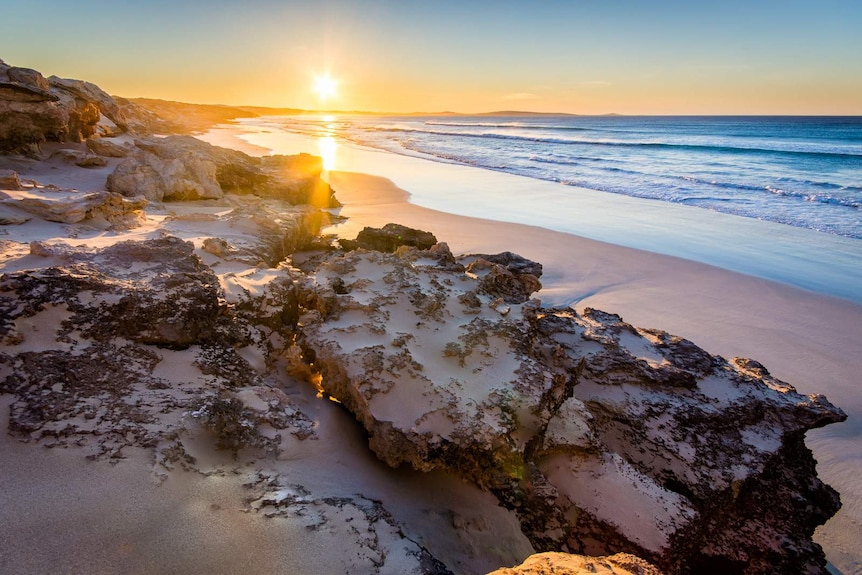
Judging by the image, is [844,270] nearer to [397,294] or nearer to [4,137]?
[397,294]

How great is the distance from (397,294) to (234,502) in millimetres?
1753

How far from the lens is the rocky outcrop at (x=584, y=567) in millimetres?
1531

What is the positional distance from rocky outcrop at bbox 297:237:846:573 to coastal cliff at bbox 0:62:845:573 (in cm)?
1

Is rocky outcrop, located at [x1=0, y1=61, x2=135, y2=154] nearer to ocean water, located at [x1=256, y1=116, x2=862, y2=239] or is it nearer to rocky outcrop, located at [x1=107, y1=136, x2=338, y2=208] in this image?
rocky outcrop, located at [x1=107, y1=136, x2=338, y2=208]

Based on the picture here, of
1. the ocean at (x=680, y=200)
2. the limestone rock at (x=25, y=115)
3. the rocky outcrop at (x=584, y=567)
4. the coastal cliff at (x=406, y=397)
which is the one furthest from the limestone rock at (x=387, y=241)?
the limestone rock at (x=25, y=115)

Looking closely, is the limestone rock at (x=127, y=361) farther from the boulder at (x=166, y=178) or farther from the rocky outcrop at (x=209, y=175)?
the rocky outcrop at (x=209, y=175)

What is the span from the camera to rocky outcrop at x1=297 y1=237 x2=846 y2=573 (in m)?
2.37

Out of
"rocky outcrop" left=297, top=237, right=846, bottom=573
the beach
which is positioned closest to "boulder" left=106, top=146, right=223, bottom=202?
the beach

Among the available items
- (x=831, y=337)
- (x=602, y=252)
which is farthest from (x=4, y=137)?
(x=831, y=337)

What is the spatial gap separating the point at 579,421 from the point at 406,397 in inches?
43.9

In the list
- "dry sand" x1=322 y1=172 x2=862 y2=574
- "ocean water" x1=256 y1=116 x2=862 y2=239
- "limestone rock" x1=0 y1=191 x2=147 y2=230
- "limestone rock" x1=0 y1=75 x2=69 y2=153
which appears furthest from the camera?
"ocean water" x1=256 y1=116 x2=862 y2=239

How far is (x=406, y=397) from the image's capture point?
249 cm

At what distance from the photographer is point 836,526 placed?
289 centimetres

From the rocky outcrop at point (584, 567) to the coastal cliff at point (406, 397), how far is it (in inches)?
0.5
